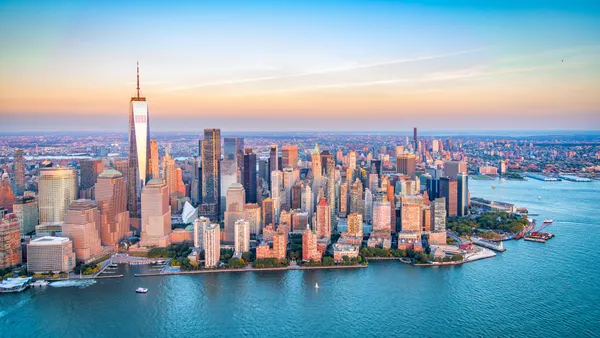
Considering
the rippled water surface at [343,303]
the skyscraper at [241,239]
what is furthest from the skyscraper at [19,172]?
the skyscraper at [241,239]

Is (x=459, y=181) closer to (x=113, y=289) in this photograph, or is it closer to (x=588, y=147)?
(x=113, y=289)

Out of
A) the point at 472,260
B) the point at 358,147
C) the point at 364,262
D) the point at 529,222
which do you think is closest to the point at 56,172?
the point at 364,262

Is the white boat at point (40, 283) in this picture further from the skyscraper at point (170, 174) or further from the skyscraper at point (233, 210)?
the skyscraper at point (170, 174)

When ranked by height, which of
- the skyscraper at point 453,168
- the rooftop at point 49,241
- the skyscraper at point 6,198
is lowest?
the rooftop at point 49,241

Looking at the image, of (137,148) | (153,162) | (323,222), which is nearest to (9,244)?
(137,148)

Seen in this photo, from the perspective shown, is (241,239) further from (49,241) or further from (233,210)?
(49,241)

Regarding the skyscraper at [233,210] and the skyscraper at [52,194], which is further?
the skyscraper at [52,194]

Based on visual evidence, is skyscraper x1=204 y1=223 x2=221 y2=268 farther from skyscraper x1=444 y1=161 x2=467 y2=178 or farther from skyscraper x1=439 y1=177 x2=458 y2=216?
skyscraper x1=444 y1=161 x2=467 y2=178

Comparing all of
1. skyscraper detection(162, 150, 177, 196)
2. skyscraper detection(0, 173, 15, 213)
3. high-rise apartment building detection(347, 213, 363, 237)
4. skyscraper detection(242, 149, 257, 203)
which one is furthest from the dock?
skyscraper detection(0, 173, 15, 213)
